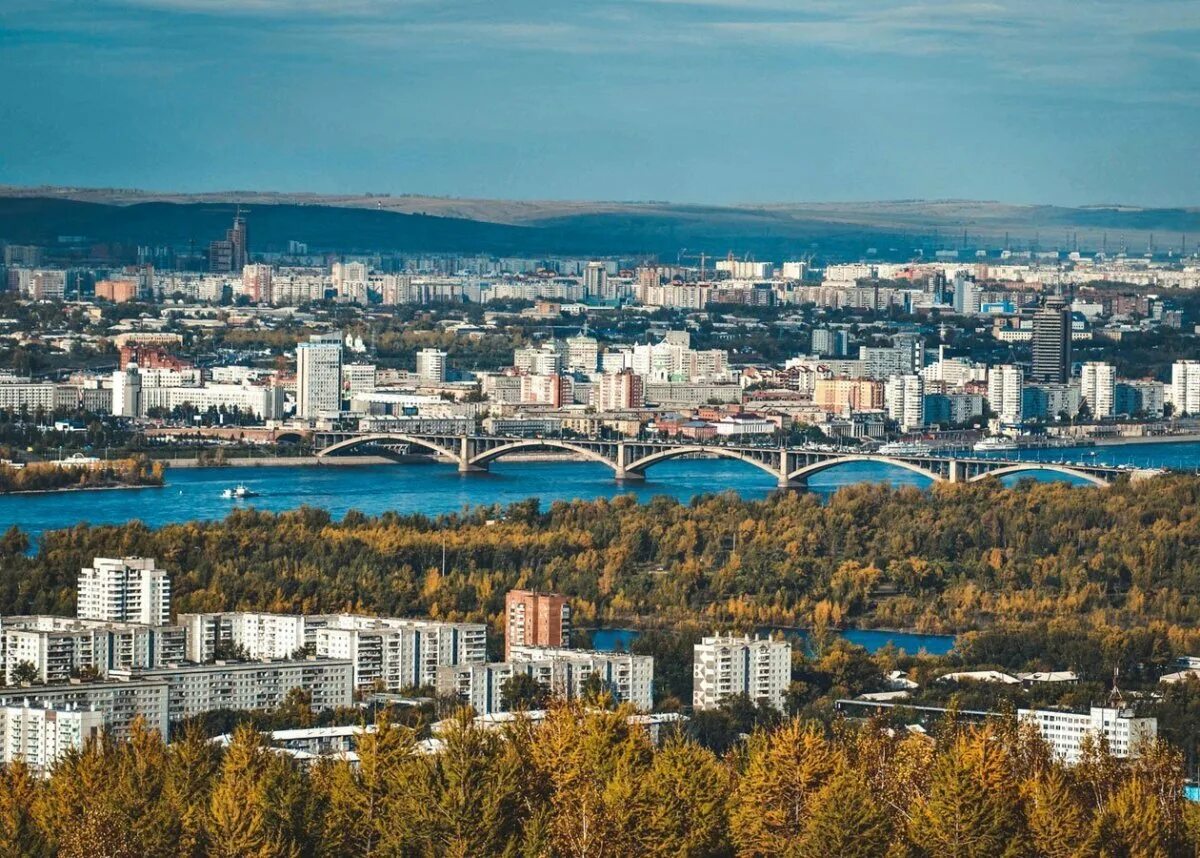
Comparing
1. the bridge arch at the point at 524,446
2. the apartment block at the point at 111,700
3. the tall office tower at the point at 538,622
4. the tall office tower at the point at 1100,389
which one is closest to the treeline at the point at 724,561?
the tall office tower at the point at 538,622

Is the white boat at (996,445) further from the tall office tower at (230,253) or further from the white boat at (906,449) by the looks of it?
the tall office tower at (230,253)

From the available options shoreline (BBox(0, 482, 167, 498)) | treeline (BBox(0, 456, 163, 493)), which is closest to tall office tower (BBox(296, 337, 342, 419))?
treeline (BBox(0, 456, 163, 493))

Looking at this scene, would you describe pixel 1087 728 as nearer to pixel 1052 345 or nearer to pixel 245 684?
pixel 245 684

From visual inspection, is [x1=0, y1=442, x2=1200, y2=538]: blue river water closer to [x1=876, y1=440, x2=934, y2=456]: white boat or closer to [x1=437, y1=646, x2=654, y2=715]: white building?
[x1=876, y1=440, x2=934, y2=456]: white boat

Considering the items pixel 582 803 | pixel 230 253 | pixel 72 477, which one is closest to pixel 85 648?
pixel 582 803

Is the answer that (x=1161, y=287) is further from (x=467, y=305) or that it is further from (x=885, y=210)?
(x=885, y=210)

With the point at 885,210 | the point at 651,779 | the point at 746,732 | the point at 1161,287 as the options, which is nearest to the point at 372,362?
the point at 1161,287
